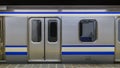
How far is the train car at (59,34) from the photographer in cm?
1243

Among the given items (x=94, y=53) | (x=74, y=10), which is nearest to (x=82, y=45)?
(x=94, y=53)

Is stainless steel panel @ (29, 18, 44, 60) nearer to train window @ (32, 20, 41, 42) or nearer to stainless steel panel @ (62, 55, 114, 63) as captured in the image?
train window @ (32, 20, 41, 42)

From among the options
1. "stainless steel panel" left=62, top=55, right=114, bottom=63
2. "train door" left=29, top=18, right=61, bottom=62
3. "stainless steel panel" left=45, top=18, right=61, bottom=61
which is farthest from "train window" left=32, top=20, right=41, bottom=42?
"stainless steel panel" left=62, top=55, right=114, bottom=63

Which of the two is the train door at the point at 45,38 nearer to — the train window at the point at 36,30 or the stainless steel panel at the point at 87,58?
the train window at the point at 36,30

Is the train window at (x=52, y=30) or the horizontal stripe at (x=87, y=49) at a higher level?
the train window at (x=52, y=30)

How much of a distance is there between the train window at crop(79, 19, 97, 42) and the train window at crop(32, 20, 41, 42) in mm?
1601

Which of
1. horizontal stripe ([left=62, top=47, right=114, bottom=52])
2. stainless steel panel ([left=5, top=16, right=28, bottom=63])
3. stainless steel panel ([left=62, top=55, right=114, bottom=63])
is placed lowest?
stainless steel panel ([left=62, top=55, right=114, bottom=63])

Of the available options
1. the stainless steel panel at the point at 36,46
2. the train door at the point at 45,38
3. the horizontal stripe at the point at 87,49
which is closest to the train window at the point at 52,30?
the train door at the point at 45,38

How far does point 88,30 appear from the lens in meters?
12.6

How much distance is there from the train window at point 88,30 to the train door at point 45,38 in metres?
0.92

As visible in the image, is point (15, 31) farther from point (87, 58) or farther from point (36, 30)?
point (87, 58)

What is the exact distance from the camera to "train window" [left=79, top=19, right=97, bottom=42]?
1250cm

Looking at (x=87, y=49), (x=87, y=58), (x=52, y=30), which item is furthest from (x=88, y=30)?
(x=52, y=30)

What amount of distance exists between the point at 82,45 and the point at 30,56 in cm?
208
